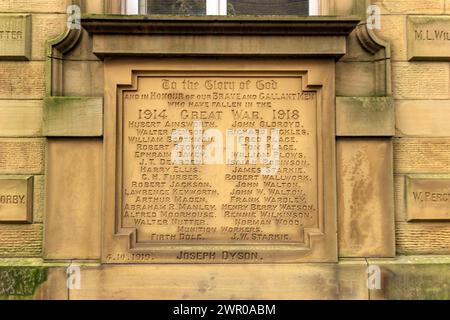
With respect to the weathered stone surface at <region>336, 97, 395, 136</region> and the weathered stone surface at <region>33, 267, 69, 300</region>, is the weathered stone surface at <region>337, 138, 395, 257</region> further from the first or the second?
the weathered stone surface at <region>33, 267, 69, 300</region>

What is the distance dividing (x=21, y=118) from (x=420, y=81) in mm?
4401

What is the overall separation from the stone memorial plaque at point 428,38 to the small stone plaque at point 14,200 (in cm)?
444

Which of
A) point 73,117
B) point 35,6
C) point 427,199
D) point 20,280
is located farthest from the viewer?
point 35,6

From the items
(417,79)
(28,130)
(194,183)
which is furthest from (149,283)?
(417,79)

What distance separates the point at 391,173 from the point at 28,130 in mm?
3951

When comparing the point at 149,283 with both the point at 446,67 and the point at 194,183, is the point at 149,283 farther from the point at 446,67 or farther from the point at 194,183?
the point at 446,67

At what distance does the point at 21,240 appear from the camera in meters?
5.20

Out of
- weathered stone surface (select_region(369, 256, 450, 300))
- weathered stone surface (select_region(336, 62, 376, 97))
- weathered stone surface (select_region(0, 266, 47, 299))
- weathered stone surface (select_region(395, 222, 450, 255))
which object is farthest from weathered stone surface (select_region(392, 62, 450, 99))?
weathered stone surface (select_region(0, 266, 47, 299))

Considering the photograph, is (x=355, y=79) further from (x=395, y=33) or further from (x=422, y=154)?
(x=422, y=154)

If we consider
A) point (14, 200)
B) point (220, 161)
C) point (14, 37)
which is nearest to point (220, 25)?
point (220, 161)

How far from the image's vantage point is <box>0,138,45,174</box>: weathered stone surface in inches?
206

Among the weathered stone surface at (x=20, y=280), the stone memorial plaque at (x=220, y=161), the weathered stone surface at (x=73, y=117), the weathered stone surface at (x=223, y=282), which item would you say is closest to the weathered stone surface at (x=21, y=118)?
the weathered stone surface at (x=73, y=117)

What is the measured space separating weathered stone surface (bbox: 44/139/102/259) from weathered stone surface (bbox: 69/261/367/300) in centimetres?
32

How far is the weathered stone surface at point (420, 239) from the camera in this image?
208 inches
